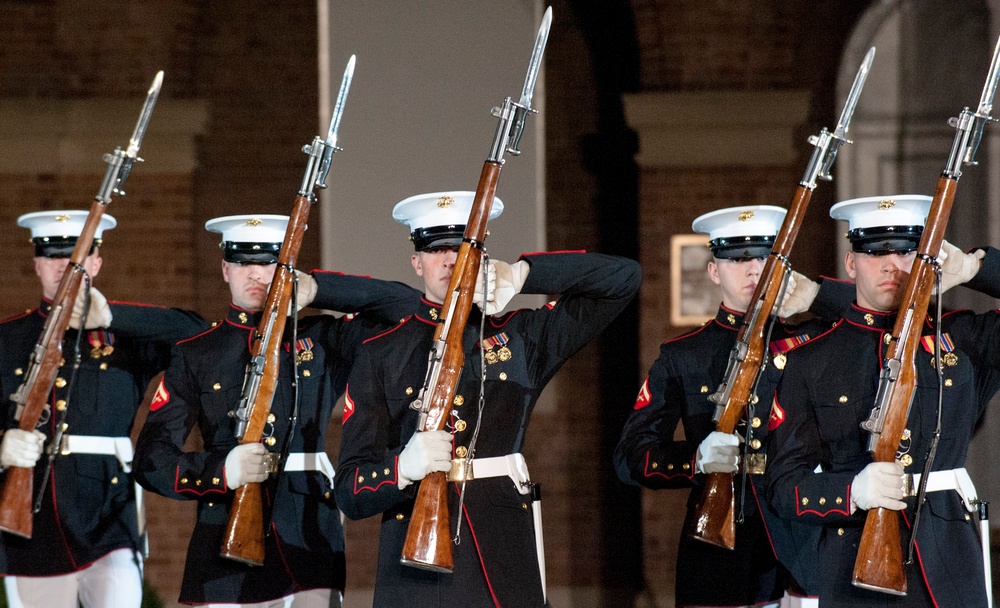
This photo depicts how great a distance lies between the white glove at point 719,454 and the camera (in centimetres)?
400

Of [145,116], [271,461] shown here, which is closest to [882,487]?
[271,461]

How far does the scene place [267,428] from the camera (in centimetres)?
410

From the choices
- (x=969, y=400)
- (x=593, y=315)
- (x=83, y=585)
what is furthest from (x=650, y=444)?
(x=83, y=585)

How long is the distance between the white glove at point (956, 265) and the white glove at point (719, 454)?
2.82ft

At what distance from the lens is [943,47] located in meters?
7.20

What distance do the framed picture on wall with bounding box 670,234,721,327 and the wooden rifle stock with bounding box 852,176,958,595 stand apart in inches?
138

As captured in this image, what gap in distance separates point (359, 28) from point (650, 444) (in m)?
3.65

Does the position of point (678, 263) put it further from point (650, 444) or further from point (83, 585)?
point (83, 585)

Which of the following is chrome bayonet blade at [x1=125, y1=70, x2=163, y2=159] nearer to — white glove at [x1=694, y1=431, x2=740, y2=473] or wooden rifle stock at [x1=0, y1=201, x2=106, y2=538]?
wooden rifle stock at [x1=0, y1=201, x2=106, y2=538]

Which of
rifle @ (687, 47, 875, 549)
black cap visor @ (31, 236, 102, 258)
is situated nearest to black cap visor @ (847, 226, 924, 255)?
rifle @ (687, 47, 875, 549)

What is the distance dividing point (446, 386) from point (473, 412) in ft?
0.66

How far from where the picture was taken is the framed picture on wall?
680cm

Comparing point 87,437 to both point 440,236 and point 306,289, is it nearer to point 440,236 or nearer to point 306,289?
point 306,289

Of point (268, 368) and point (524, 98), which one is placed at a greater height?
point (524, 98)
